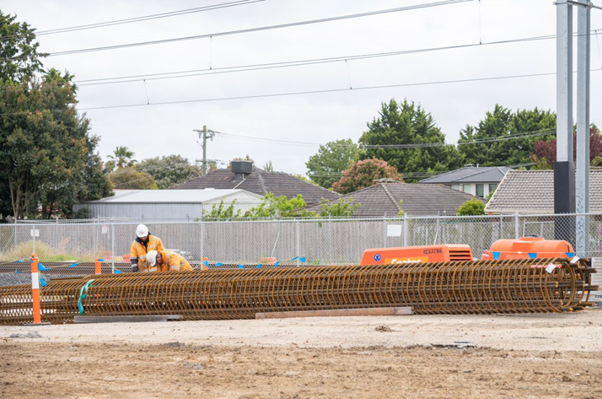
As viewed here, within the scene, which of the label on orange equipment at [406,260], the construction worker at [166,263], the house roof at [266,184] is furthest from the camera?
the house roof at [266,184]

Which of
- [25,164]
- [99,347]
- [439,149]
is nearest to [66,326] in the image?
[99,347]

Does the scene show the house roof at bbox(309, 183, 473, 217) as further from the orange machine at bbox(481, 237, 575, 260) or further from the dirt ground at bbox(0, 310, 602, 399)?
the dirt ground at bbox(0, 310, 602, 399)

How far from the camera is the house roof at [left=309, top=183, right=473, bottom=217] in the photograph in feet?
165

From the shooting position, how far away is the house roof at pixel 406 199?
5025 centimetres

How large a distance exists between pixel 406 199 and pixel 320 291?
134 feet

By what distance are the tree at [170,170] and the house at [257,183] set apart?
2939cm

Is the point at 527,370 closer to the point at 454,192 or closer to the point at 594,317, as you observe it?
the point at 594,317

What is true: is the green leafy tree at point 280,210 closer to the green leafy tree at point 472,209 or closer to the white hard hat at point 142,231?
the green leafy tree at point 472,209

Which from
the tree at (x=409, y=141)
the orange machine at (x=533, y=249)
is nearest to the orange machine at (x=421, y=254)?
the orange machine at (x=533, y=249)

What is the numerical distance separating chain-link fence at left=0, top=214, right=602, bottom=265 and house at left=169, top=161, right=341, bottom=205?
31780mm

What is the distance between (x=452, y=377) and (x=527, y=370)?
874mm

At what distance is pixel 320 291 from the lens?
13.9 metres

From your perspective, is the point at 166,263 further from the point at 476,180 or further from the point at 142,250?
the point at 476,180

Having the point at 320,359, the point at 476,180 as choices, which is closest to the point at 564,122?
the point at 320,359
